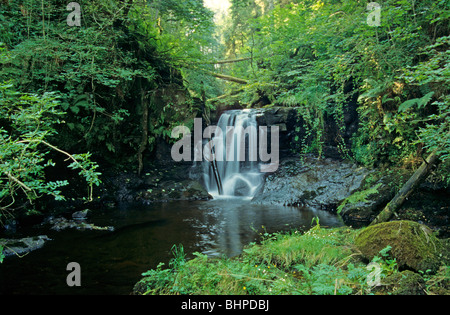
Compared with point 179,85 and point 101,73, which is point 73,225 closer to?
point 101,73

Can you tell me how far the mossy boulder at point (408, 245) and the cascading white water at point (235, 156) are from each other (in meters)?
7.33

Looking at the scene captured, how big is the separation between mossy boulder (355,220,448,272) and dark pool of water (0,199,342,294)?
247 centimetres

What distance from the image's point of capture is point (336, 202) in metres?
8.16

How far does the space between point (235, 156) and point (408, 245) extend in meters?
8.83

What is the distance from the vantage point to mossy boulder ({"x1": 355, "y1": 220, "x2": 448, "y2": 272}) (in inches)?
119

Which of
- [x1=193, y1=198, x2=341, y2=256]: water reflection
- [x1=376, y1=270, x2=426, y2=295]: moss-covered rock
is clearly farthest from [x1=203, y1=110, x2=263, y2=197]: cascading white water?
[x1=376, y1=270, x2=426, y2=295]: moss-covered rock

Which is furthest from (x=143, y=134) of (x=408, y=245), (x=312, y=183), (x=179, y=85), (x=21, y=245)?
(x=408, y=245)

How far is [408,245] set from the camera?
3150 millimetres

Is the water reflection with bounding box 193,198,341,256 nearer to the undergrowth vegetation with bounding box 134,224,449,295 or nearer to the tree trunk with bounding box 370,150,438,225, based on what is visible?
the undergrowth vegetation with bounding box 134,224,449,295

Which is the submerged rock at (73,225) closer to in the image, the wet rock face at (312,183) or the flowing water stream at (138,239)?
the flowing water stream at (138,239)

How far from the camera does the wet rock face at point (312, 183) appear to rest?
8453 mm

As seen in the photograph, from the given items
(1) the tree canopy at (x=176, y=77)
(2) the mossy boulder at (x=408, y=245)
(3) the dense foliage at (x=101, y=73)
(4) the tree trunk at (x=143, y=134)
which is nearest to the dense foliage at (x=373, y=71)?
(1) the tree canopy at (x=176, y=77)
